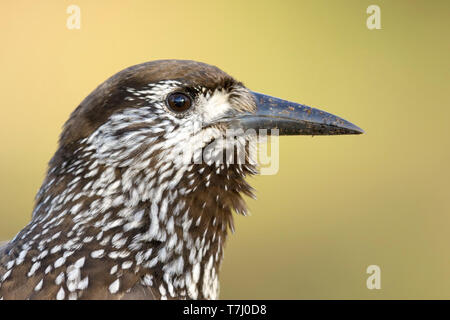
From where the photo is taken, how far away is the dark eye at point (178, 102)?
292 cm

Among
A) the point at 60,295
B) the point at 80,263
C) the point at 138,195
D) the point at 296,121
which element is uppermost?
the point at 296,121

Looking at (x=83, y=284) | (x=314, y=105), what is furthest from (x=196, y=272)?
(x=314, y=105)

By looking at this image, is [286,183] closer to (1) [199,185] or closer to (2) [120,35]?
(2) [120,35]

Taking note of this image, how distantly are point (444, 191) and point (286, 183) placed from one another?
176cm

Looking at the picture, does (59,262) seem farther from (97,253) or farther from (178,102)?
(178,102)

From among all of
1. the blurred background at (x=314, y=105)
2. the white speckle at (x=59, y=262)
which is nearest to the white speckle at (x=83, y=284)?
the white speckle at (x=59, y=262)

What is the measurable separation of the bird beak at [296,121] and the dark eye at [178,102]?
0.30 meters

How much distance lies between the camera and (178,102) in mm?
2922

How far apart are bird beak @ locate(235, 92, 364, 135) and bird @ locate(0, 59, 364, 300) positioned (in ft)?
0.24

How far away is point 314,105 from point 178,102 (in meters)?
4.32

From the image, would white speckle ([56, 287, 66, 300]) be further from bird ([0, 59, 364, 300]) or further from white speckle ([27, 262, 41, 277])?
white speckle ([27, 262, 41, 277])

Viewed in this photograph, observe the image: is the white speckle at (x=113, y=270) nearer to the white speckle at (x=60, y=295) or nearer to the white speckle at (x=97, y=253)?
the white speckle at (x=97, y=253)

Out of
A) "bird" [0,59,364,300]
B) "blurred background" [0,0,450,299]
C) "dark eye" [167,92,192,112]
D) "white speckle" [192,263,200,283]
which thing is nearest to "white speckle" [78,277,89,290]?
"bird" [0,59,364,300]

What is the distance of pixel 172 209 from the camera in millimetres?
2873
